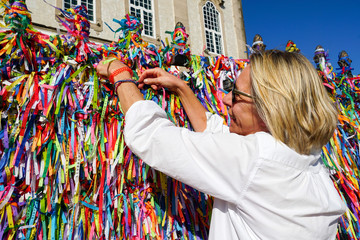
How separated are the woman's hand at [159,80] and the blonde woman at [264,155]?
23cm

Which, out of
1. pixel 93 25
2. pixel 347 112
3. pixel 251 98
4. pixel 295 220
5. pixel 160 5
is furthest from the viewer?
pixel 160 5

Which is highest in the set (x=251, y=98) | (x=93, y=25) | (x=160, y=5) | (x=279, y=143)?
(x=160, y=5)

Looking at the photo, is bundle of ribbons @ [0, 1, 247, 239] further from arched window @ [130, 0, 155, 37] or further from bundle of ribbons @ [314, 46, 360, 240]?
arched window @ [130, 0, 155, 37]

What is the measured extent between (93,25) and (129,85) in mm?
7890

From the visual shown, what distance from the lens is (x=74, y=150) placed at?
120cm

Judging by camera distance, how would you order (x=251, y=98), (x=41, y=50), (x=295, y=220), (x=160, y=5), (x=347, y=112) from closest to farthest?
1. (x=295, y=220)
2. (x=251, y=98)
3. (x=41, y=50)
4. (x=347, y=112)
5. (x=160, y=5)

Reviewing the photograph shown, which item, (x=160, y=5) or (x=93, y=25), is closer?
(x=93, y=25)

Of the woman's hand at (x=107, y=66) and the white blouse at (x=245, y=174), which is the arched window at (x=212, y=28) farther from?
the white blouse at (x=245, y=174)

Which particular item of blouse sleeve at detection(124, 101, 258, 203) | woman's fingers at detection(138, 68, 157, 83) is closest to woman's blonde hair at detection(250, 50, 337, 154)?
blouse sleeve at detection(124, 101, 258, 203)

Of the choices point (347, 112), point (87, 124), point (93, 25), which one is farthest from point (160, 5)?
point (87, 124)

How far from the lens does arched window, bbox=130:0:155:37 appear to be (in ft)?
30.9

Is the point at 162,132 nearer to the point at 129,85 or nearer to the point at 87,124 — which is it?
the point at 129,85

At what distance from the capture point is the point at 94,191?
122cm

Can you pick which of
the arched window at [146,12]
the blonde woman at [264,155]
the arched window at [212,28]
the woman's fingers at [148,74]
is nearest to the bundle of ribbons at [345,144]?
the blonde woman at [264,155]
